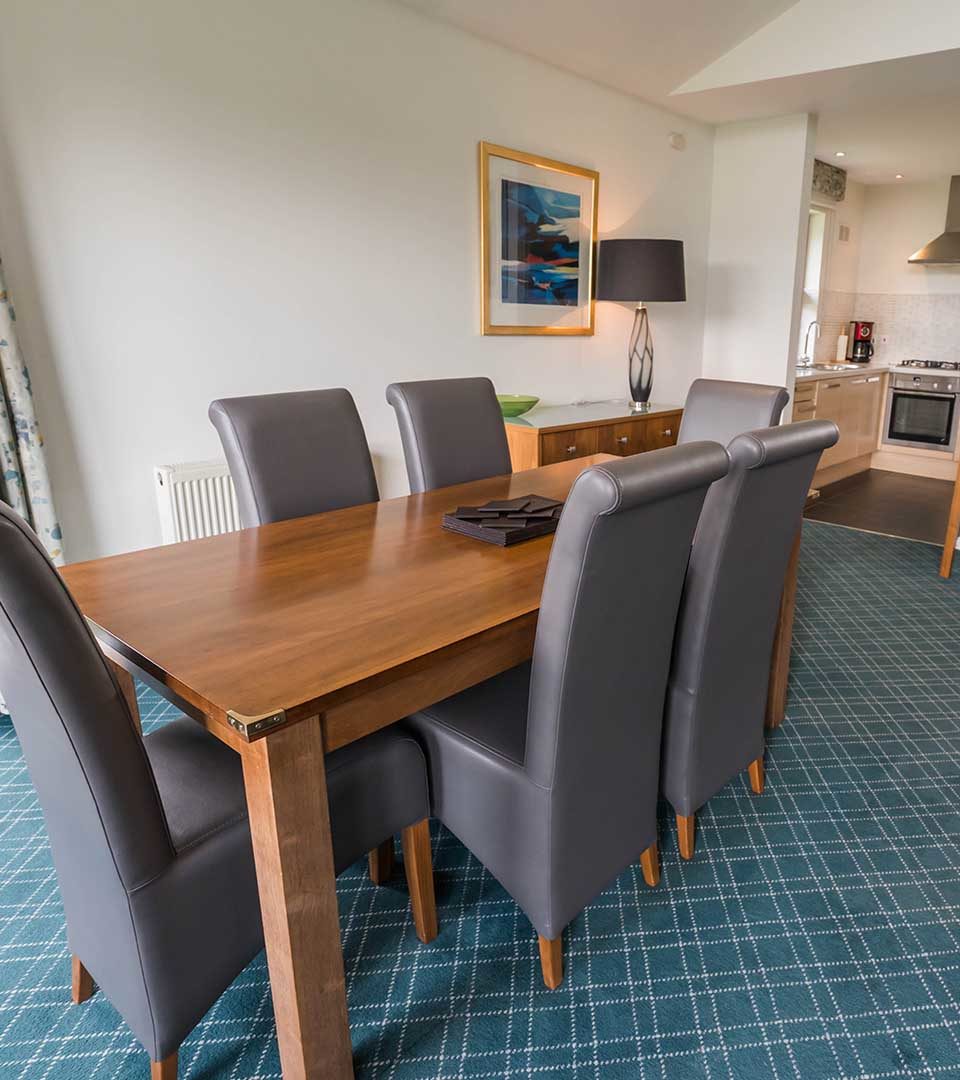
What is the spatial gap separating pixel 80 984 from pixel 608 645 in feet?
3.97

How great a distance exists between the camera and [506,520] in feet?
6.31

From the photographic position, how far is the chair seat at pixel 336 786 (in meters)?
1.24

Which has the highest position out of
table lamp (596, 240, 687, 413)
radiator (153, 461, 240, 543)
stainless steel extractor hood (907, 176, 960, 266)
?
stainless steel extractor hood (907, 176, 960, 266)

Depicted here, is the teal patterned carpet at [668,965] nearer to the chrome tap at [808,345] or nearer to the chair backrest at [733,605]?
the chair backrest at [733,605]

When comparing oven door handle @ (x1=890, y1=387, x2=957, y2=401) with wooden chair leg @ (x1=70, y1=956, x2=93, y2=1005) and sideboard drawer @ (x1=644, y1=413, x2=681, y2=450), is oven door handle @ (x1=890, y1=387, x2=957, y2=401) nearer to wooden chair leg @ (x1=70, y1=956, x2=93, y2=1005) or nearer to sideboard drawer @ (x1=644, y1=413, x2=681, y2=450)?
sideboard drawer @ (x1=644, y1=413, x2=681, y2=450)

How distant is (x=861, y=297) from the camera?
6.98m

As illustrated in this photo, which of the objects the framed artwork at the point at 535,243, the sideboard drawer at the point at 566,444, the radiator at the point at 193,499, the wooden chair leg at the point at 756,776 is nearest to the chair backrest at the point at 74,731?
the wooden chair leg at the point at 756,776

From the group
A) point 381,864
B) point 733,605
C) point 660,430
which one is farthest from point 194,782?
point 660,430

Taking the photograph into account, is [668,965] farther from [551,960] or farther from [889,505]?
[889,505]

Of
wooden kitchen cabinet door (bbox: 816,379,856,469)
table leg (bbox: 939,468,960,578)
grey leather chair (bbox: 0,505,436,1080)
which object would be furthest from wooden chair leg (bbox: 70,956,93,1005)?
wooden kitchen cabinet door (bbox: 816,379,856,469)

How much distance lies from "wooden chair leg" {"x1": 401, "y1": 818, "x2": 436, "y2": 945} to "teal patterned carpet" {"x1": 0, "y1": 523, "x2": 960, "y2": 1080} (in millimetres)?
44

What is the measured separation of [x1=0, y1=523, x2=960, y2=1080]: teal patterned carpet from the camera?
4.54ft

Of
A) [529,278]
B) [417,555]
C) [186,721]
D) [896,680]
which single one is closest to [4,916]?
[186,721]

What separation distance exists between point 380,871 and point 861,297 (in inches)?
277
